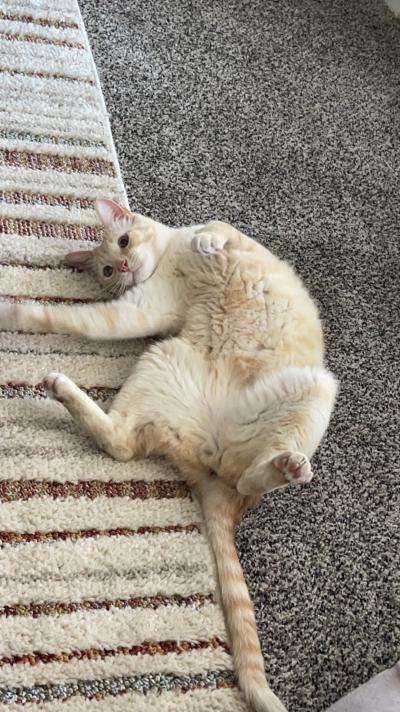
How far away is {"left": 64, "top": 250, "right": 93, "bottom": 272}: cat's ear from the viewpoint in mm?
1684

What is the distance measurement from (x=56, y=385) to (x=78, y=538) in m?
0.30

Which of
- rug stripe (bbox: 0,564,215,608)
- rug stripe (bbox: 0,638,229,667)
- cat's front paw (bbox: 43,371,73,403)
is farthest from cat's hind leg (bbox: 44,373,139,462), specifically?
rug stripe (bbox: 0,638,229,667)

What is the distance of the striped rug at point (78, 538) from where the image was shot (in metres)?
1.19

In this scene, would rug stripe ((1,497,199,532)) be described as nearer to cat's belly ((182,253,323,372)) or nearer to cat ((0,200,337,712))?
cat ((0,200,337,712))

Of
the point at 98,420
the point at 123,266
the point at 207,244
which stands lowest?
the point at 98,420

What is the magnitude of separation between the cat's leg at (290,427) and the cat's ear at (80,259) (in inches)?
21.7

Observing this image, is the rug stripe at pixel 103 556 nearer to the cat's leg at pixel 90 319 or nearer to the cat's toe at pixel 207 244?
the cat's leg at pixel 90 319

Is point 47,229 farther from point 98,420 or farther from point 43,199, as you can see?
point 98,420

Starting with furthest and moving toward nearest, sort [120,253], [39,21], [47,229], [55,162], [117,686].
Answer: [39,21] < [55,162] < [47,229] < [120,253] < [117,686]

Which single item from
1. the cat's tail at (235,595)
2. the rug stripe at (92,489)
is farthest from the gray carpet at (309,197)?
the rug stripe at (92,489)

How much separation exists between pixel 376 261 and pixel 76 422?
997 millimetres

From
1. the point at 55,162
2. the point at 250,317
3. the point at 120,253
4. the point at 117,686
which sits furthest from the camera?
the point at 55,162

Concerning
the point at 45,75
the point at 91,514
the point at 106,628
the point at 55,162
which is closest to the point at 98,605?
the point at 106,628

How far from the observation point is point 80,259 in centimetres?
169
